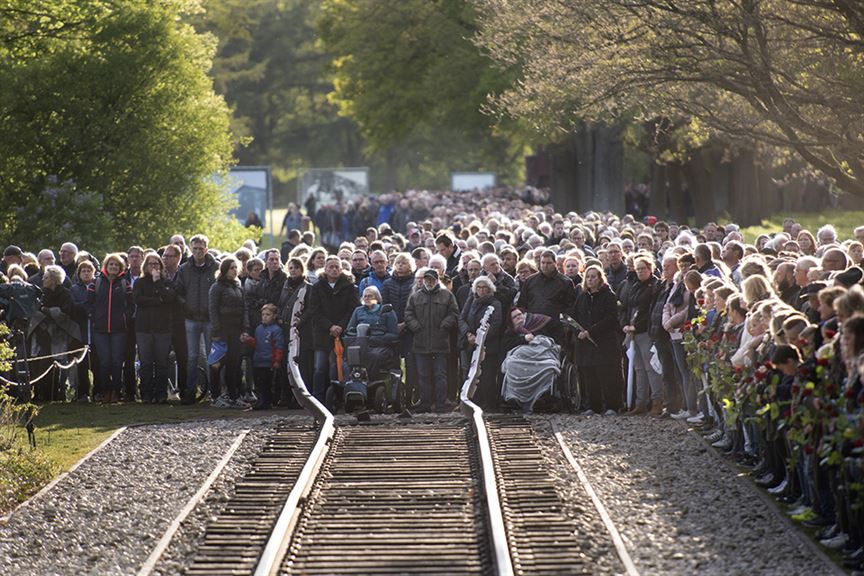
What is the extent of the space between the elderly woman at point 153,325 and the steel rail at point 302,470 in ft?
6.75

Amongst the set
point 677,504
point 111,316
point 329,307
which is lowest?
point 677,504

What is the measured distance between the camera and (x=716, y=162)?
5766 centimetres

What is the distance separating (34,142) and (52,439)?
15.7 meters

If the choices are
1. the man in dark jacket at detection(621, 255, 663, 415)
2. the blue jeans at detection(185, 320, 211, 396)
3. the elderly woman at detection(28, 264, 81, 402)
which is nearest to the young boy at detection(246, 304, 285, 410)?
the blue jeans at detection(185, 320, 211, 396)

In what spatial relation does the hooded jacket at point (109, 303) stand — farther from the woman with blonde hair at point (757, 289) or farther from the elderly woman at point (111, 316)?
the woman with blonde hair at point (757, 289)

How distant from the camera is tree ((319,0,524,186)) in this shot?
58406 millimetres

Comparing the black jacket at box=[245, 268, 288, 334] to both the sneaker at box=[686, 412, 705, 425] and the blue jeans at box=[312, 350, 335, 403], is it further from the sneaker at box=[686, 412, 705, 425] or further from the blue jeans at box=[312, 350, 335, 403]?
the sneaker at box=[686, 412, 705, 425]

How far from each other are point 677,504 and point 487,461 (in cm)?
208

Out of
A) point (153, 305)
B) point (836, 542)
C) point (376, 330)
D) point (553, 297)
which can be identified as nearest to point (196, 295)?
point (153, 305)

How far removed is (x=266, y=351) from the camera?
21.2 metres

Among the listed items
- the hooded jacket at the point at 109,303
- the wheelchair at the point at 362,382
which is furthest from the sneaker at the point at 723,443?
the hooded jacket at the point at 109,303

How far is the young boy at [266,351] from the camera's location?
21250 mm

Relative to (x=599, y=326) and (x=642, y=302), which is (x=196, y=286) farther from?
(x=642, y=302)

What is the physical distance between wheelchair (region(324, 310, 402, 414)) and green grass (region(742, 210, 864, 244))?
29.2 meters
